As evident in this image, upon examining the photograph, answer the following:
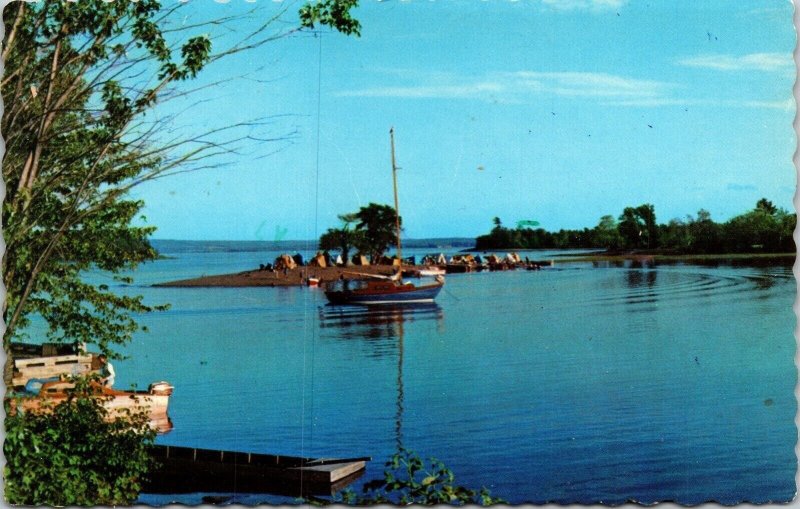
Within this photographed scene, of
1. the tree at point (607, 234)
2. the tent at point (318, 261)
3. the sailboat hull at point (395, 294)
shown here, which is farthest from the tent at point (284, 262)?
the tree at point (607, 234)

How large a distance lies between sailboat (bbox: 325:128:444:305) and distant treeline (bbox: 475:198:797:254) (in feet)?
3.39

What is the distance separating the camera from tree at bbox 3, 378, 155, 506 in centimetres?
749

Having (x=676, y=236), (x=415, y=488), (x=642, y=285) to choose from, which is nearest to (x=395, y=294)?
(x=642, y=285)

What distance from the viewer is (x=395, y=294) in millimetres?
11320

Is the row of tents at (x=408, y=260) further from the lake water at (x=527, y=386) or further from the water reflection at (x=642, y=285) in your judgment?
the water reflection at (x=642, y=285)

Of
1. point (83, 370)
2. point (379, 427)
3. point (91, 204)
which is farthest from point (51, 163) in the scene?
point (379, 427)

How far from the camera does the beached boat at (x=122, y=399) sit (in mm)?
7879

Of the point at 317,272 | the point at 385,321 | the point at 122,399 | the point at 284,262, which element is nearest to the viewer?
the point at 122,399

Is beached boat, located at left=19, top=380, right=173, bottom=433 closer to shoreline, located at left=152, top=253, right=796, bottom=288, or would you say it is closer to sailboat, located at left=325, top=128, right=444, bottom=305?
shoreline, located at left=152, top=253, right=796, bottom=288

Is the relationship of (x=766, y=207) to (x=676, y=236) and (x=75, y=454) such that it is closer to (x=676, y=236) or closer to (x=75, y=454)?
(x=676, y=236)

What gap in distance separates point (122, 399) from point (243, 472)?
1075 mm

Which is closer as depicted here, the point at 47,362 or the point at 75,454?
the point at 75,454

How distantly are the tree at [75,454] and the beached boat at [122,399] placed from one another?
0.08 metres

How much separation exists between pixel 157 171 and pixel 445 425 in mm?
2945
